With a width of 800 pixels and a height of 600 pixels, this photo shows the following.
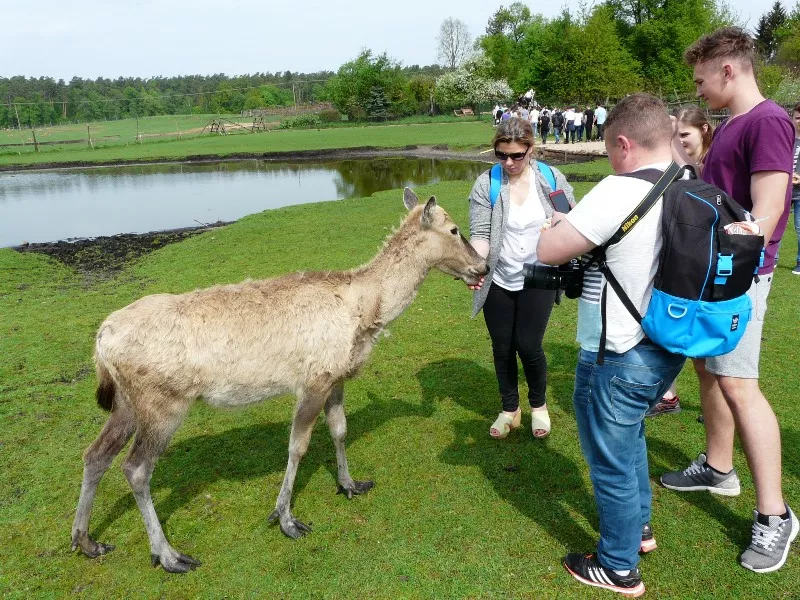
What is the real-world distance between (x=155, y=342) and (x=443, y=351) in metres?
4.30

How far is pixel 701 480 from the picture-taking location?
14.6 feet

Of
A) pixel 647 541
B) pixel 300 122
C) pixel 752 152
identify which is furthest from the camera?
pixel 300 122

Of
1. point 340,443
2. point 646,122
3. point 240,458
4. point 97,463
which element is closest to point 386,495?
point 340,443

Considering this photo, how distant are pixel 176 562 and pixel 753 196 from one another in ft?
15.0

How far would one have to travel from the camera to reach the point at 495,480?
15.9 feet

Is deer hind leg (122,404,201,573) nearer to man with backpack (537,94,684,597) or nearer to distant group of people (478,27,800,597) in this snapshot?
distant group of people (478,27,800,597)

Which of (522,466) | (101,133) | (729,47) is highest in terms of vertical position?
(101,133)

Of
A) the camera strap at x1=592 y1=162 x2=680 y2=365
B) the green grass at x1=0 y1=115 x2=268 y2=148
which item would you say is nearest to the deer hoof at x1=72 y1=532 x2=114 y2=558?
the camera strap at x1=592 y1=162 x2=680 y2=365

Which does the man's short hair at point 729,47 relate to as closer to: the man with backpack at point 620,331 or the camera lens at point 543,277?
the man with backpack at point 620,331

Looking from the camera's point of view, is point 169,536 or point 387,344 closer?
point 169,536

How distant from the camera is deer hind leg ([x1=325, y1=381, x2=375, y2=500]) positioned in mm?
4840

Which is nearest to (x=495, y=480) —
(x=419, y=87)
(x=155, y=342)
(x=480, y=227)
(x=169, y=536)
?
(x=480, y=227)

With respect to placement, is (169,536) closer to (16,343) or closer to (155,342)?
(155,342)

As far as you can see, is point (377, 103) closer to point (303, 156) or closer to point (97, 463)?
point (303, 156)
